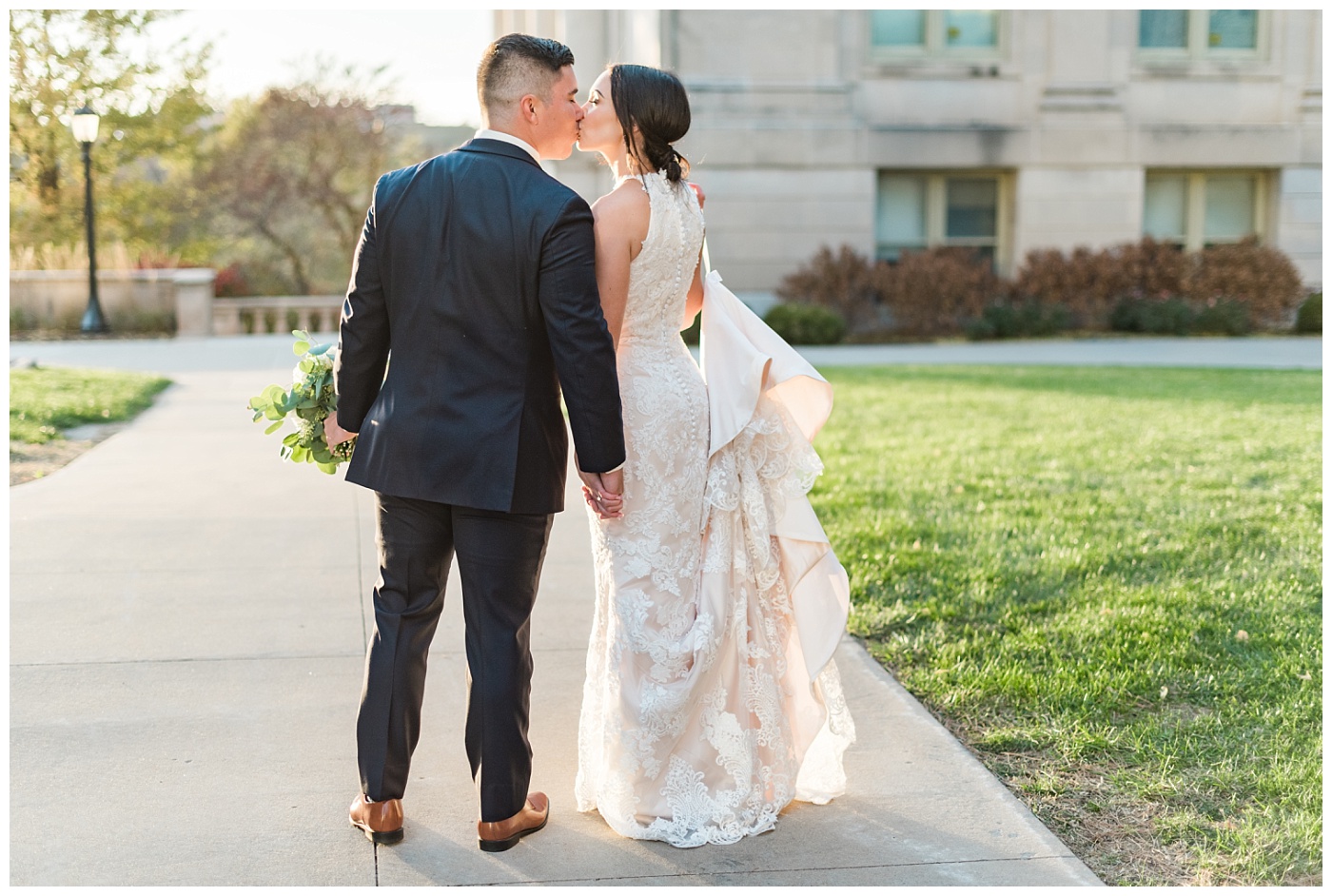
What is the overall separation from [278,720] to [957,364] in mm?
12807

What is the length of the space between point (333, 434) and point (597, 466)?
842 millimetres

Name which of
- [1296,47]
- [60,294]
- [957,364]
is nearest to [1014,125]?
[1296,47]

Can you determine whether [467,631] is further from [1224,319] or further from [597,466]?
[1224,319]

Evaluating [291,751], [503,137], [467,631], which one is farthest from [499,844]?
[503,137]

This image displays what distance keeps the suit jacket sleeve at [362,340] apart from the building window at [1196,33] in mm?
21773

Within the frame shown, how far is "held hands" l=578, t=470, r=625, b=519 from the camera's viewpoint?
334cm

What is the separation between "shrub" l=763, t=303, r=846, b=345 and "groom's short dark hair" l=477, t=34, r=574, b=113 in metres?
16.0

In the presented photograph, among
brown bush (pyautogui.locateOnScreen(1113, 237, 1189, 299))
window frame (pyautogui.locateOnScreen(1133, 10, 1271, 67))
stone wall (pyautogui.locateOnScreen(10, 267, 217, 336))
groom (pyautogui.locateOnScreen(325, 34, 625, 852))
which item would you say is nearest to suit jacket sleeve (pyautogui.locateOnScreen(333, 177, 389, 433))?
groom (pyautogui.locateOnScreen(325, 34, 625, 852))

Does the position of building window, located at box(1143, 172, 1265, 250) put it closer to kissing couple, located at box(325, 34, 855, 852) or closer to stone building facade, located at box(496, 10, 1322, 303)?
stone building facade, located at box(496, 10, 1322, 303)

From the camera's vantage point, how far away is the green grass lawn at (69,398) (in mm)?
10133

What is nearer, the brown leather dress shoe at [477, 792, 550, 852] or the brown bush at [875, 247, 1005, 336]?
the brown leather dress shoe at [477, 792, 550, 852]

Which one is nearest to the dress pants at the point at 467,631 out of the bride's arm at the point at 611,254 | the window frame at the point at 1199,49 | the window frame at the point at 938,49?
the bride's arm at the point at 611,254

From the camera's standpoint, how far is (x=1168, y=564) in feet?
20.1

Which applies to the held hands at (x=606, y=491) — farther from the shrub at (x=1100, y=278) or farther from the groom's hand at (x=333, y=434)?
the shrub at (x=1100, y=278)
